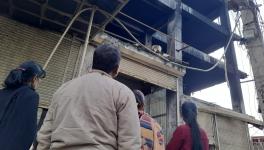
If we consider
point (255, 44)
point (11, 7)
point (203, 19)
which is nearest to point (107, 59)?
point (11, 7)

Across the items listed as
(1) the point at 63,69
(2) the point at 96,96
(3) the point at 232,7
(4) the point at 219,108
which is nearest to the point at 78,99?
(2) the point at 96,96

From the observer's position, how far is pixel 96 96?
1.52m

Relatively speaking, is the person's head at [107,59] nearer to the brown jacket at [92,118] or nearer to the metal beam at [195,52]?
the brown jacket at [92,118]

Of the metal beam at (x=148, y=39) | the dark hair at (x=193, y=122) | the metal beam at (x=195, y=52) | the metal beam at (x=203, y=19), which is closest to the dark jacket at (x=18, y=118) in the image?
the dark hair at (x=193, y=122)

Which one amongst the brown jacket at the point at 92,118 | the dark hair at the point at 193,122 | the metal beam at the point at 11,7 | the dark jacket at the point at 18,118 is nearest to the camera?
the brown jacket at the point at 92,118

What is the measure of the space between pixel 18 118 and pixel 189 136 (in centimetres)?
188

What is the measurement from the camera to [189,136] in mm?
2836

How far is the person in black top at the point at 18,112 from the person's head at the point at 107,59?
2.51ft

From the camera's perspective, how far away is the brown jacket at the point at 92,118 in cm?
137

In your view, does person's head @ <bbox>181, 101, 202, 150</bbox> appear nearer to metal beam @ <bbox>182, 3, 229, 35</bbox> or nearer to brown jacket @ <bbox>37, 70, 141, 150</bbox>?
brown jacket @ <bbox>37, 70, 141, 150</bbox>

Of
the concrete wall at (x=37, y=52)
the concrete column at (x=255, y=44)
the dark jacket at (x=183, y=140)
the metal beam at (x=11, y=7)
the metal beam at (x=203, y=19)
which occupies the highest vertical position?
the metal beam at (x=203, y=19)

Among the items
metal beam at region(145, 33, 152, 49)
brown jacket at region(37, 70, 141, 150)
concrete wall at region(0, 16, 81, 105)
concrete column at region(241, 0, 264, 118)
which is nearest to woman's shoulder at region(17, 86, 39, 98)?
brown jacket at region(37, 70, 141, 150)

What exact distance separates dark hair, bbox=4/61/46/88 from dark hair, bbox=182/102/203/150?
1771 millimetres

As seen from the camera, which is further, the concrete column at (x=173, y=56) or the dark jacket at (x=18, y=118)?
the concrete column at (x=173, y=56)
